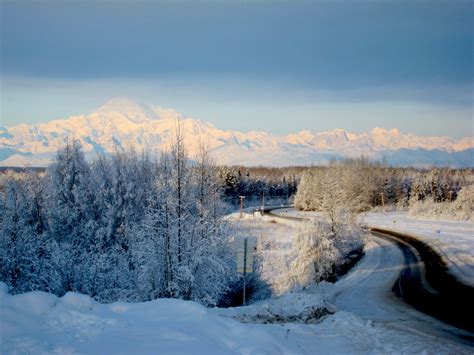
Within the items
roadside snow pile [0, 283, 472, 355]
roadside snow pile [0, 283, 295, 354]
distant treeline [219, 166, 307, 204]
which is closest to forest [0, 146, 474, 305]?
roadside snow pile [0, 283, 472, 355]

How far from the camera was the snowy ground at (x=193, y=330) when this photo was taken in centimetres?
767

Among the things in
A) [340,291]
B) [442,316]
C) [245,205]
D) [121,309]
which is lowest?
[245,205]

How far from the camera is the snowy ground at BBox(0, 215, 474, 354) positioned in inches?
302

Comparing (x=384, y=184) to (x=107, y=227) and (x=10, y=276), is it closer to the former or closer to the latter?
(x=107, y=227)

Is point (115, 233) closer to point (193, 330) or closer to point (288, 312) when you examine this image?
point (288, 312)

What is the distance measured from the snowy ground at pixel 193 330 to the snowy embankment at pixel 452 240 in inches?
540

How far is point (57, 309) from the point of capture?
918 cm

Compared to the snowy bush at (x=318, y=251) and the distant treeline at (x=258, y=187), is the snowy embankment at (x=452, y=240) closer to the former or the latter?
the snowy bush at (x=318, y=251)

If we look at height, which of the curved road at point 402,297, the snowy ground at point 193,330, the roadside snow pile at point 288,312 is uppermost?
the snowy ground at point 193,330

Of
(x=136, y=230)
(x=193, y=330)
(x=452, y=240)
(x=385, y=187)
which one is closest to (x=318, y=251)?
(x=452, y=240)

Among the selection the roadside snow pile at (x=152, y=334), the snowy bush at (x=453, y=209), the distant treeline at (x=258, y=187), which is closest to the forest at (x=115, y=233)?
the roadside snow pile at (x=152, y=334)

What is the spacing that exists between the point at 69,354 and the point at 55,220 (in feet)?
93.8

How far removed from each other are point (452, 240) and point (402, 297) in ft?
69.8

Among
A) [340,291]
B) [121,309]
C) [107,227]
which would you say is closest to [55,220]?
[107,227]
